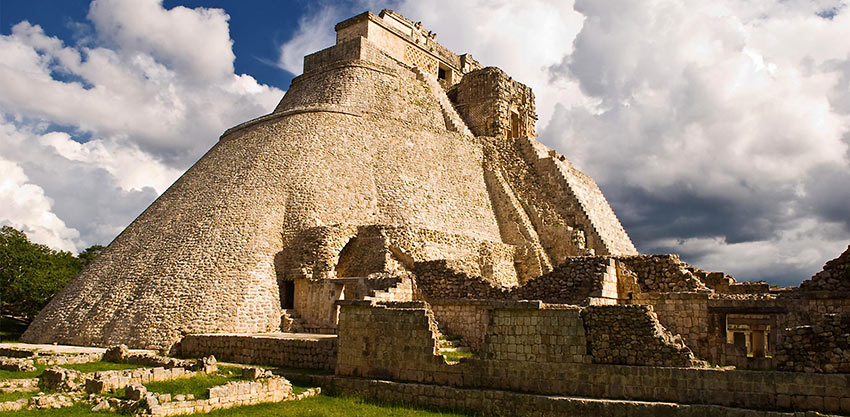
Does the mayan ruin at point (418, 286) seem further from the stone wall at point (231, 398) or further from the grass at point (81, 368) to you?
the grass at point (81, 368)

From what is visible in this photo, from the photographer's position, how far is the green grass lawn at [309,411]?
36.9 ft

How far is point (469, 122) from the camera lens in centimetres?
3566

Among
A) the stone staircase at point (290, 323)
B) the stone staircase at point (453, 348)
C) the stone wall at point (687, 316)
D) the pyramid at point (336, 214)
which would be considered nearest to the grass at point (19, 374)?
the pyramid at point (336, 214)

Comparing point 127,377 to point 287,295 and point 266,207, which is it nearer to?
point 287,295

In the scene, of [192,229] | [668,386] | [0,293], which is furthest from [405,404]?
[0,293]

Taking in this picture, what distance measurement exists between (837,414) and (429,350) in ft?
23.0

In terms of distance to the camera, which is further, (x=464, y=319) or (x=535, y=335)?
(x=464, y=319)

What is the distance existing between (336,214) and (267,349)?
7.76 m

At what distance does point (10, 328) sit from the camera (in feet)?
103

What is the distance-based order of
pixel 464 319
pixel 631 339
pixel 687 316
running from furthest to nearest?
pixel 464 319
pixel 687 316
pixel 631 339

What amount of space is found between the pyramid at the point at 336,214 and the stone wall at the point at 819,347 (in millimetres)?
11072

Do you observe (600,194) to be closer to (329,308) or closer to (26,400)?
(329,308)

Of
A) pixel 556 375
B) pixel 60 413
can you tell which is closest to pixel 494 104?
pixel 556 375

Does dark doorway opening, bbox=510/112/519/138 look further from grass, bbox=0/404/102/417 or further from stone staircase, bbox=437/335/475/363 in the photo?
grass, bbox=0/404/102/417
